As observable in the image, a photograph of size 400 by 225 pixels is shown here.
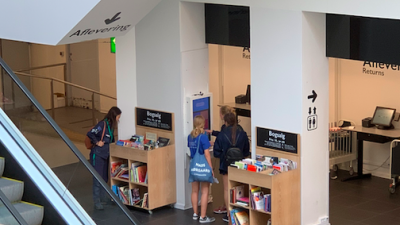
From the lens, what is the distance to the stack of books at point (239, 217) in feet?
27.7

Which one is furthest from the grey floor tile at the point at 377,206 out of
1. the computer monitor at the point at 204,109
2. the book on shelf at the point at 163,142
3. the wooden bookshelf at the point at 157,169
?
the book on shelf at the point at 163,142

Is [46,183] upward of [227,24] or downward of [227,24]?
downward

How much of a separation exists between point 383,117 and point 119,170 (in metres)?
4.36

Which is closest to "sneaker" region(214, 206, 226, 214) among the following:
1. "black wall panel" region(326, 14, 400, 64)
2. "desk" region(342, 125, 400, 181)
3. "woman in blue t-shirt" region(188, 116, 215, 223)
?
"woman in blue t-shirt" region(188, 116, 215, 223)

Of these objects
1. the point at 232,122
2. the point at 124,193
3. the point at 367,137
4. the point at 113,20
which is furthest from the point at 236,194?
the point at 367,137

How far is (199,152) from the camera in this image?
8.98 metres

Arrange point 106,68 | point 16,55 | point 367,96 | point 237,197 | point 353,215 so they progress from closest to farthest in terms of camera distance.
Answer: point 237,197 → point 353,215 → point 367,96 → point 106,68 → point 16,55

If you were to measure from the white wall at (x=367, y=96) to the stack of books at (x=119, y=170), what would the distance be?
4.06 m

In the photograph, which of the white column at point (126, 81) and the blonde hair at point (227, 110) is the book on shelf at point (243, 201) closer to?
the blonde hair at point (227, 110)

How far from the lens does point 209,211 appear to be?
31.6ft

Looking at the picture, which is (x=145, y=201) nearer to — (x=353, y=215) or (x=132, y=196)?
(x=132, y=196)

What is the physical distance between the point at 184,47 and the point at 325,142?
2447 millimetres

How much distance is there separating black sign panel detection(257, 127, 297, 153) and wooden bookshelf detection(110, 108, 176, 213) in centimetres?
164

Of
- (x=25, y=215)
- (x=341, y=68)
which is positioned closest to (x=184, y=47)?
(x=341, y=68)
